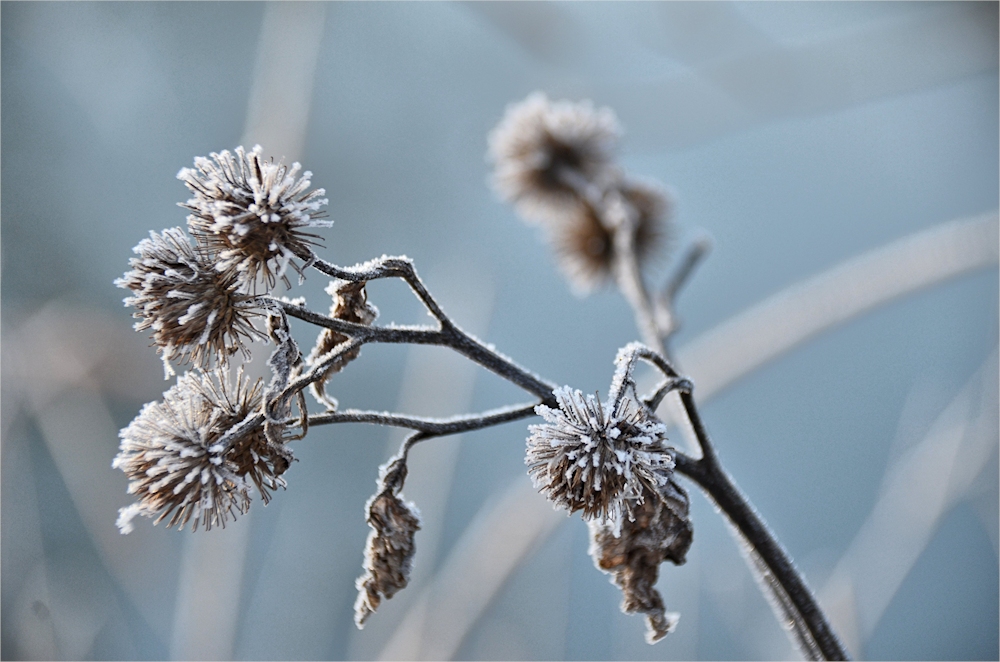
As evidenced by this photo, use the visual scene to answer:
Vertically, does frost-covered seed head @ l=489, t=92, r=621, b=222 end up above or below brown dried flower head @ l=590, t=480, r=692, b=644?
above

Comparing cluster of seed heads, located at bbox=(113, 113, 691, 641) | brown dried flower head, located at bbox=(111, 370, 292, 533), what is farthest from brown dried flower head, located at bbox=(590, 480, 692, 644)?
brown dried flower head, located at bbox=(111, 370, 292, 533)

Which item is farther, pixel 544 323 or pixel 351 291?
pixel 544 323

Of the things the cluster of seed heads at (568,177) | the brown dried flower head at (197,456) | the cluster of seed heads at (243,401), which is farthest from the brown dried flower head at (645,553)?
the cluster of seed heads at (568,177)

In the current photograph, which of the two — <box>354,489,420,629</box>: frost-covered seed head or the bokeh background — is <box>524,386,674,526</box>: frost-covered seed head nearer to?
<box>354,489,420,629</box>: frost-covered seed head

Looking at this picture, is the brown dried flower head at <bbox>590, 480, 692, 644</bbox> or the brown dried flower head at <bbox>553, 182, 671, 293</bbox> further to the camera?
the brown dried flower head at <bbox>553, 182, 671, 293</bbox>

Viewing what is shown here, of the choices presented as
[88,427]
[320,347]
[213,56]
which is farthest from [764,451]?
[213,56]

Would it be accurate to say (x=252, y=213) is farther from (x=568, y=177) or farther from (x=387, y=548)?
(x=568, y=177)

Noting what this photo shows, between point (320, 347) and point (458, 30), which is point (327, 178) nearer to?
point (458, 30)
